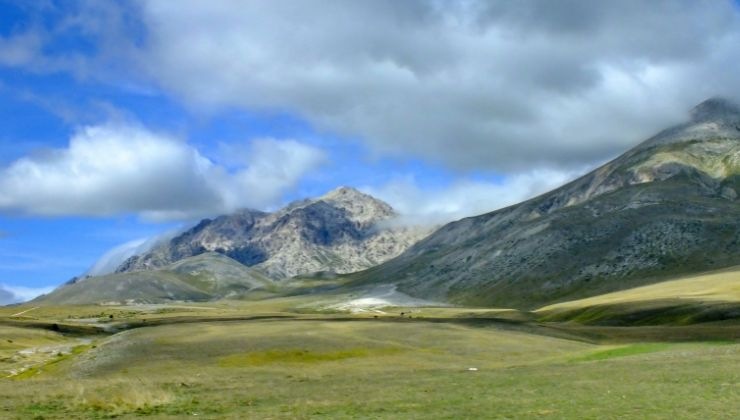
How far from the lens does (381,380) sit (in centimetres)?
4638

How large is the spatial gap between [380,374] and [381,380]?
566cm

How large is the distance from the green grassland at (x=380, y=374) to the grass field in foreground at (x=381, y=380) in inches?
4.1

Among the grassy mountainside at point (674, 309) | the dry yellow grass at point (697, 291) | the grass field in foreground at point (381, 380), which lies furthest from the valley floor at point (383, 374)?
the dry yellow grass at point (697, 291)

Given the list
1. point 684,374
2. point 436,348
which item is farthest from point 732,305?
point 684,374

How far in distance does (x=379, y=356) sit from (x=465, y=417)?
38.5m

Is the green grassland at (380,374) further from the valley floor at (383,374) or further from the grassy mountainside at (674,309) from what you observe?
the grassy mountainside at (674,309)

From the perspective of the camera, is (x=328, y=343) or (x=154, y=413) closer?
(x=154, y=413)

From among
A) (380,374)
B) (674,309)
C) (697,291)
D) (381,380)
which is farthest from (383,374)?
(697,291)

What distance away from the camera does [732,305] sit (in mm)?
109312

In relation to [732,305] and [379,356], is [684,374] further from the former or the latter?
[732,305]

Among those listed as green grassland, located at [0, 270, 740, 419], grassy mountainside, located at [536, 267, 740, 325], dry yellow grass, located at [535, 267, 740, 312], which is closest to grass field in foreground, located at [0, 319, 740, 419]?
green grassland, located at [0, 270, 740, 419]

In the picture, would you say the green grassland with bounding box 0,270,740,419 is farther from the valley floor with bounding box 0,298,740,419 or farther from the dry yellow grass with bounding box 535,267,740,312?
the dry yellow grass with bounding box 535,267,740,312

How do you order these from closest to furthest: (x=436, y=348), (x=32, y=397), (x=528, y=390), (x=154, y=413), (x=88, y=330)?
1. (x=154, y=413)
2. (x=528, y=390)
3. (x=32, y=397)
4. (x=436, y=348)
5. (x=88, y=330)

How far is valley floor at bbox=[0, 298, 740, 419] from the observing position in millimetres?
32188
